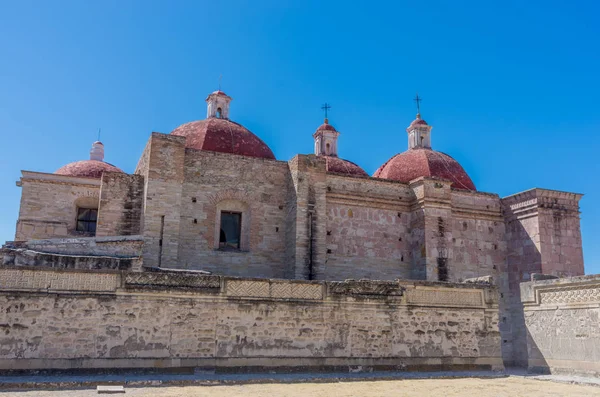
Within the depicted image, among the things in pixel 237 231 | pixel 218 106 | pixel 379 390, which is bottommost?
pixel 379 390

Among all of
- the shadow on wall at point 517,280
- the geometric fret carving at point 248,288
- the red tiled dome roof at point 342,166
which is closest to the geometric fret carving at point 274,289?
the geometric fret carving at point 248,288

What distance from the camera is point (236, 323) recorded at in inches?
423

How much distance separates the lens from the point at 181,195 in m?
15.6

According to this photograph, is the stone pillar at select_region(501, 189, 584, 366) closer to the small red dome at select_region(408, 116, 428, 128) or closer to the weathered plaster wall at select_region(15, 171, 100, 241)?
the small red dome at select_region(408, 116, 428, 128)

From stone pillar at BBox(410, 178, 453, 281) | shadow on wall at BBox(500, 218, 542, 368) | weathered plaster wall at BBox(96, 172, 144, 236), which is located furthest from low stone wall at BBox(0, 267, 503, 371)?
shadow on wall at BBox(500, 218, 542, 368)

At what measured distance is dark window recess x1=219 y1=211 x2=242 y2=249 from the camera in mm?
16422

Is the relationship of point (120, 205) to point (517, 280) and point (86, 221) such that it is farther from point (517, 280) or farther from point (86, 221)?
point (517, 280)

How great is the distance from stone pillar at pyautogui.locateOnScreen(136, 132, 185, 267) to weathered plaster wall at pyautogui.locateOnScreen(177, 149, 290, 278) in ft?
1.65

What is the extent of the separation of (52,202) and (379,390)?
13773 mm

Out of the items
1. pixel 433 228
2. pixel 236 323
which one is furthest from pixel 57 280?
pixel 433 228

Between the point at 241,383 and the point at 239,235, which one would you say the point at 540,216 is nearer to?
the point at 239,235

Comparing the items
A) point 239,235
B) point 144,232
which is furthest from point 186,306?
point 239,235

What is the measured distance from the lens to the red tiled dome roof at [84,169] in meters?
19.7

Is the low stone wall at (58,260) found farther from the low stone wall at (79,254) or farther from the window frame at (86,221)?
the window frame at (86,221)
